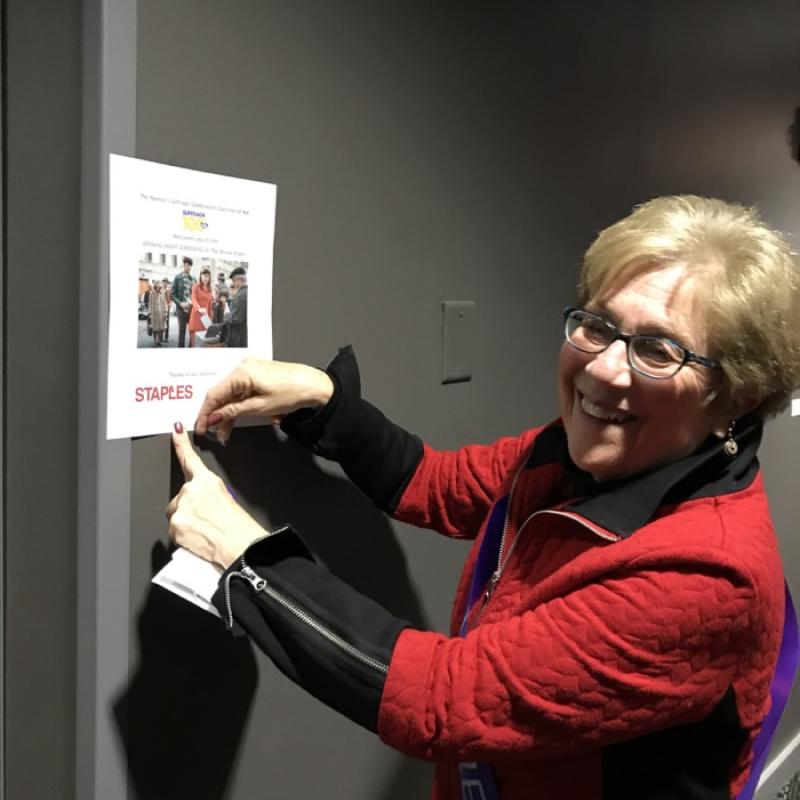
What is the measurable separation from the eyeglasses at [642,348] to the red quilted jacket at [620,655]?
0.37 feet

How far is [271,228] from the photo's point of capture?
1014mm

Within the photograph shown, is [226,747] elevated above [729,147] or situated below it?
below

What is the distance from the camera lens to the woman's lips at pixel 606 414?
90 centimetres

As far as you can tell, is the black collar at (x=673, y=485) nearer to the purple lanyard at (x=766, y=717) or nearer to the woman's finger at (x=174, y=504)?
the purple lanyard at (x=766, y=717)

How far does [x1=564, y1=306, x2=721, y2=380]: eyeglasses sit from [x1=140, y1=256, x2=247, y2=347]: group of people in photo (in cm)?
41

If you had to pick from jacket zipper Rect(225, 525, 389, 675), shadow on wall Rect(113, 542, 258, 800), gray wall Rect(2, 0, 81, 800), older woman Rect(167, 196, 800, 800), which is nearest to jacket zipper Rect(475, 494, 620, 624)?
older woman Rect(167, 196, 800, 800)

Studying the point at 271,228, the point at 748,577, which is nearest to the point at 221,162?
the point at 271,228

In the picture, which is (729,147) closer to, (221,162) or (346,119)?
(346,119)

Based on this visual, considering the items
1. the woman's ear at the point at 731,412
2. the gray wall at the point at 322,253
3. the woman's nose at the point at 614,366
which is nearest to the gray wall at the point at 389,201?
the gray wall at the point at 322,253

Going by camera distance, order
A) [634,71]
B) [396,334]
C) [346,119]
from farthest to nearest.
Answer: [634,71] < [396,334] < [346,119]

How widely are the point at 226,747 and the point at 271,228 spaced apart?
70 centimetres

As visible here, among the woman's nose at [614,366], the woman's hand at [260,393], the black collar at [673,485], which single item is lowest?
the black collar at [673,485]

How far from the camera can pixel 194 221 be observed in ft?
3.06

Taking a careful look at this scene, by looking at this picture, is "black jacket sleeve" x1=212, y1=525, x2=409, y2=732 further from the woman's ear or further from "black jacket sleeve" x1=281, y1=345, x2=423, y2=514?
the woman's ear
